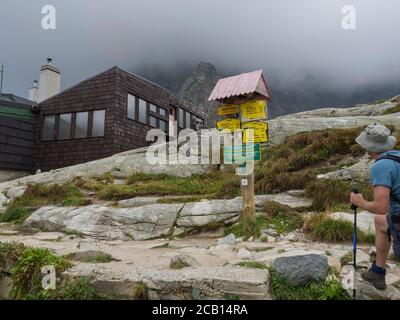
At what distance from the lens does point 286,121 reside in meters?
16.5

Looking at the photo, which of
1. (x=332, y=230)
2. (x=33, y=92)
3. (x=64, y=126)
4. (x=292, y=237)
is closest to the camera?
(x=332, y=230)

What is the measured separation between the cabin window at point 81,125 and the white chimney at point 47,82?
17.6 ft

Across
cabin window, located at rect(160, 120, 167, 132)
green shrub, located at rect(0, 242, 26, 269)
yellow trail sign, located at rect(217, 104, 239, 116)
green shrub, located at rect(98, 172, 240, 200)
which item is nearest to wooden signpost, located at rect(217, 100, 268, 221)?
yellow trail sign, located at rect(217, 104, 239, 116)

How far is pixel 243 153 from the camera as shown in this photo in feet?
25.8

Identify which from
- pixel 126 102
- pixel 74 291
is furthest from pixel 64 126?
pixel 74 291

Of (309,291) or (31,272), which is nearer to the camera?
(309,291)

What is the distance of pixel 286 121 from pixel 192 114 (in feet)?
45.7

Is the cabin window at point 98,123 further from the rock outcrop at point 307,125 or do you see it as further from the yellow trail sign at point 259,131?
the yellow trail sign at point 259,131

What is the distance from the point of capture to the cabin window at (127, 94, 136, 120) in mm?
21083

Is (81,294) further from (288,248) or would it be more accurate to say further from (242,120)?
(242,120)

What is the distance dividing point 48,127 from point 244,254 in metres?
20.1

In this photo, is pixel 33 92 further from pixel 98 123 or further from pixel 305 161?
pixel 305 161

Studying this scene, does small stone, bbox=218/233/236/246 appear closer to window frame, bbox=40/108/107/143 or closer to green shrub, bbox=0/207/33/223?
green shrub, bbox=0/207/33/223

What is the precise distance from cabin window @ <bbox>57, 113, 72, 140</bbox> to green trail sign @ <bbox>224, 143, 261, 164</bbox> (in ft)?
53.1
